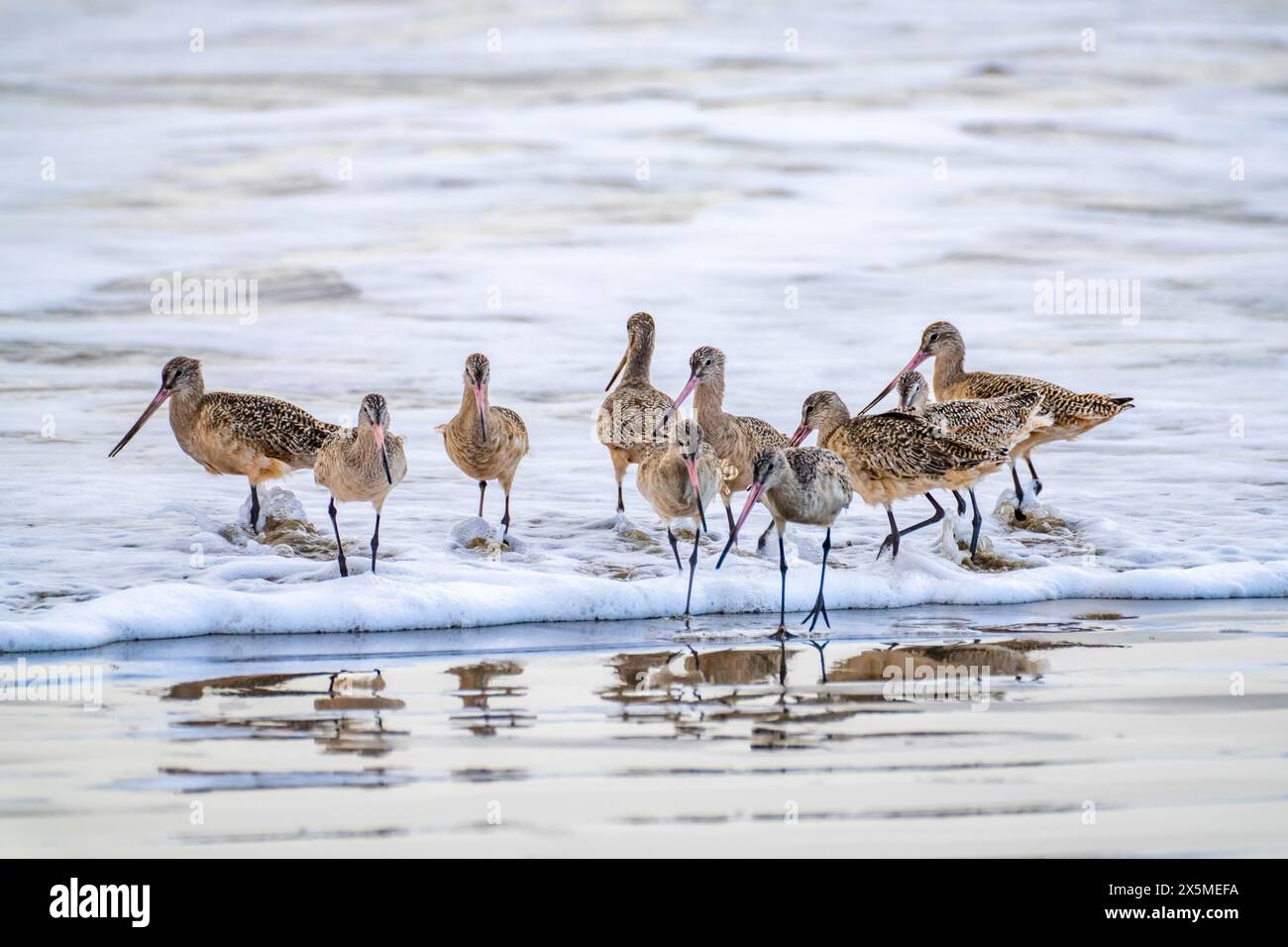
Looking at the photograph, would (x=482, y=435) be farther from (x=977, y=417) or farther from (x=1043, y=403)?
(x=1043, y=403)

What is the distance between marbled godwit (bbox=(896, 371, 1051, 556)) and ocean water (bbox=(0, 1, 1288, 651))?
18.9 inches

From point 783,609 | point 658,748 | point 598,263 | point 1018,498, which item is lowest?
point 658,748

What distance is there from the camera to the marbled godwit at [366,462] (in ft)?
25.0

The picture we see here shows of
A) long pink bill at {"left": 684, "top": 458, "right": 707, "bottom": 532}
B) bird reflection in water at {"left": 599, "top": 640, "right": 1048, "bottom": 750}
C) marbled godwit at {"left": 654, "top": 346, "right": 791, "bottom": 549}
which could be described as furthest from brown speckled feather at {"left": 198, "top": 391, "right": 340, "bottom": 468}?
bird reflection in water at {"left": 599, "top": 640, "right": 1048, "bottom": 750}

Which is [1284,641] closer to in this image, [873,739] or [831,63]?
[873,739]

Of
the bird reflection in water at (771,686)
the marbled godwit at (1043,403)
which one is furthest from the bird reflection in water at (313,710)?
the marbled godwit at (1043,403)

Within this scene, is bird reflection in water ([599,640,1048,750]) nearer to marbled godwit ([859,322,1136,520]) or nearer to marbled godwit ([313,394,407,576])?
marbled godwit ([313,394,407,576])

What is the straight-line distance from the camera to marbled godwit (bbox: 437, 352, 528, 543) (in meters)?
8.48

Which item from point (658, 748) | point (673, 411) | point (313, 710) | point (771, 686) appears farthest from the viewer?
point (673, 411)

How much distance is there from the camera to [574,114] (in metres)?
27.4

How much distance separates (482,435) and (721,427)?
3.82 ft

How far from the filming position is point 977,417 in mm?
8398

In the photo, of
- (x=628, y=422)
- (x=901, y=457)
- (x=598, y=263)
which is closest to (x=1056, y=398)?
(x=901, y=457)
